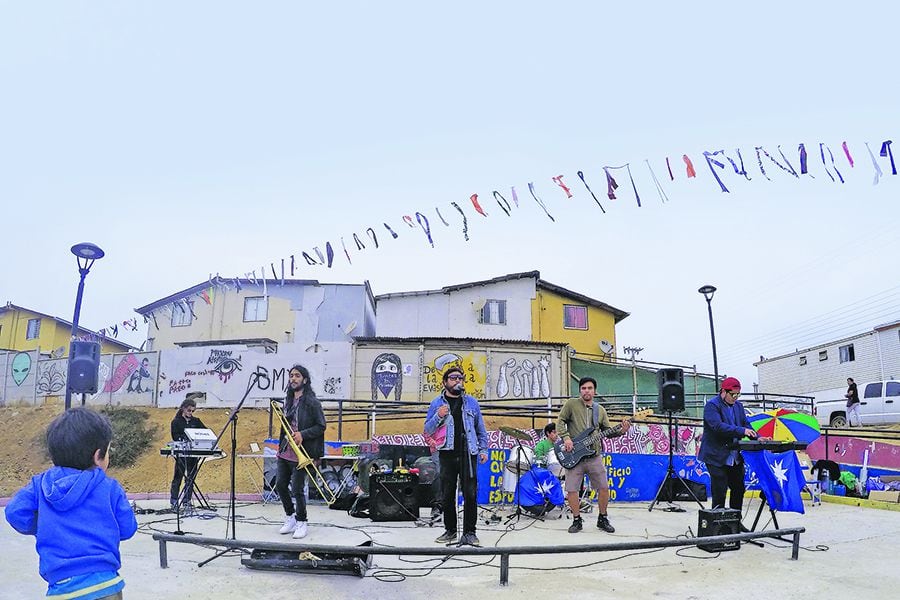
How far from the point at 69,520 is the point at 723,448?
19.4 ft

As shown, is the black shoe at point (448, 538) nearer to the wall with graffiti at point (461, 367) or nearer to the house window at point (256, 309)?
the wall with graffiti at point (461, 367)

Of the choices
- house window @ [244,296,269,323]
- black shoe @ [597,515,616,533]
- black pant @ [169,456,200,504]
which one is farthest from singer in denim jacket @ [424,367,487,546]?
house window @ [244,296,269,323]

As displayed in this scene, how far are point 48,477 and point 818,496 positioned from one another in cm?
1119

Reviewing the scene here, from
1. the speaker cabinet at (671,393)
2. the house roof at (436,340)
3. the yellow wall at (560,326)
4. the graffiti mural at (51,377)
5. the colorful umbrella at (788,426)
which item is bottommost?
the colorful umbrella at (788,426)

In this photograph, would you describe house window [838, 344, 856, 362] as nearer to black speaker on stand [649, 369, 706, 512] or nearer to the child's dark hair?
→ black speaker on stand [649, 369, 706, 512]

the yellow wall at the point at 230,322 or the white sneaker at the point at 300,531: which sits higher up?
the yellow wall at the point at 230,322

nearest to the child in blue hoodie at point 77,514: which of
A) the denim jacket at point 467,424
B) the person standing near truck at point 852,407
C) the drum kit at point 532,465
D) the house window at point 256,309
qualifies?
the denim jacket at point 467,424

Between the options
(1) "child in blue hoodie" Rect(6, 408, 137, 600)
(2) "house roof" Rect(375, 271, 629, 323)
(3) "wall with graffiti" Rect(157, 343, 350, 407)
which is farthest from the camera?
(2) "house roof" Rect(375, 271, 629, 323)

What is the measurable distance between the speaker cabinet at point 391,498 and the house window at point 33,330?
39.9m

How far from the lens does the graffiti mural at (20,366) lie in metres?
27.8

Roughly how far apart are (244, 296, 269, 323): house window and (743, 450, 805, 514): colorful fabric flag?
28.3 m

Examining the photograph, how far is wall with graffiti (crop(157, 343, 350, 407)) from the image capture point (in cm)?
2441

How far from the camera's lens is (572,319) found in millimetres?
32375

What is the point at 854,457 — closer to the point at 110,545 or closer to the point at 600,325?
the point at 110,545
